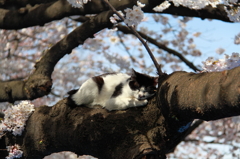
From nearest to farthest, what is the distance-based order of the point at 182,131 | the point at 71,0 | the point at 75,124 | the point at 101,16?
the point at 182,131 → the point at 75,124 → the point at 71,0 → the point at 101,16

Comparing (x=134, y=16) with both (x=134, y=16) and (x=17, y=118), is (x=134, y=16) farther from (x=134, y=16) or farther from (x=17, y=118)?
(x=17, y=118)

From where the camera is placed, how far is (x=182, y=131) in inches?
91.4

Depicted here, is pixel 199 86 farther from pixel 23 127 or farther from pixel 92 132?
Result: pixel 23 127

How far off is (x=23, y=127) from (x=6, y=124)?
26 cm

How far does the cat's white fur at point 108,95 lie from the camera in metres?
2.95

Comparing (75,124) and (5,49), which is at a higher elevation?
(75,124)

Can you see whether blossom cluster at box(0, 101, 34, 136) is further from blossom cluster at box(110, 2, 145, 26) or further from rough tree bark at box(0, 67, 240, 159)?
blossom cluster at box(110, 2, 145, 26)

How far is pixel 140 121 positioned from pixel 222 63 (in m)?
0.92

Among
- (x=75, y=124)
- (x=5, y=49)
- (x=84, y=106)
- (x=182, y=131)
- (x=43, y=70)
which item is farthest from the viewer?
(x=5, y=49)

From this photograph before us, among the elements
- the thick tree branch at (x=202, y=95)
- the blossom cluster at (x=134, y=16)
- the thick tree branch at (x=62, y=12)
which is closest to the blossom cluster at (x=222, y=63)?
the thick tree branch at (x=202, y=95)

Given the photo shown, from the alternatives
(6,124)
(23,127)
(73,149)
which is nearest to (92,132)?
(73,149)

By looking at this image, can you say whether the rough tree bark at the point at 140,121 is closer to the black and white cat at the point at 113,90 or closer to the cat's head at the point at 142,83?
the black and white cat at the point at 113,90

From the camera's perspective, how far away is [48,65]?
427 cm

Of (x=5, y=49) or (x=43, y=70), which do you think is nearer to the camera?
(x=43, y=70)
